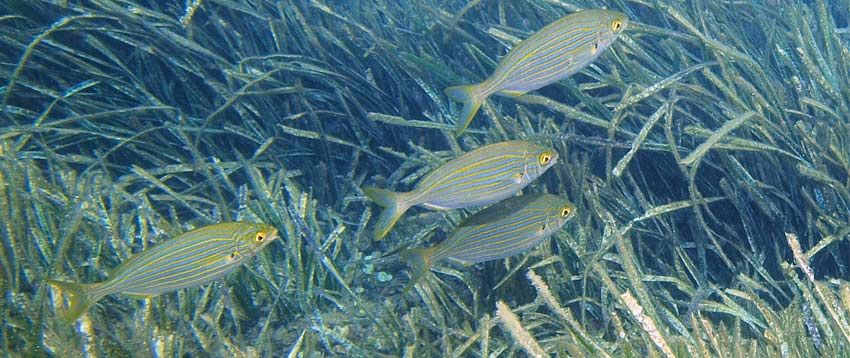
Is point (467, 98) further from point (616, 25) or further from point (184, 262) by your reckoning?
point (184, 262)

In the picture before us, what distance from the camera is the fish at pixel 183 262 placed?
2.71 metres

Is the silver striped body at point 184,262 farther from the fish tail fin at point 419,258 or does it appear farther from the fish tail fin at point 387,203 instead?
the fish tail fin at point 419,258

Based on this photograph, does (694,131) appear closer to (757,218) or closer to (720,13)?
(757,218)

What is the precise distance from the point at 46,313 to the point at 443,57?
140 inches

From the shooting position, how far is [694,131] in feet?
11.1

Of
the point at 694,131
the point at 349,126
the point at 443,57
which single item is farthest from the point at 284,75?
the point at 694,131

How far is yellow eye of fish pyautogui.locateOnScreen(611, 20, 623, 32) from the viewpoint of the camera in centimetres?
318

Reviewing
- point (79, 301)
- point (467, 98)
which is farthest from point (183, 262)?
point (467, 98)

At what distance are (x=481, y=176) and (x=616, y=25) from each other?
1.14 metres

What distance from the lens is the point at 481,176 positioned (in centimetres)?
294

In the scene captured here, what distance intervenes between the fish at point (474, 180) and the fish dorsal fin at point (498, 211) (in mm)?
76

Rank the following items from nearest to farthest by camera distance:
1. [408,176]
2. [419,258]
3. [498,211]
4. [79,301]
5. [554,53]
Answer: [79,301], [419,258], [498,211], [554,53], [408,176]

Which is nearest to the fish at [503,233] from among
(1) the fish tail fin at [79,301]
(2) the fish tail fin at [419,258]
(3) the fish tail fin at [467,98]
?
(2) the fish tail fin at [419,258]

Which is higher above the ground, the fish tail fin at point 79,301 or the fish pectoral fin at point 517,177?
the fish tail fin at point 79,301
